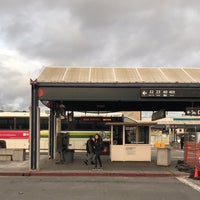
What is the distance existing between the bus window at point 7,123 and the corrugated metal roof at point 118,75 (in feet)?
40.0

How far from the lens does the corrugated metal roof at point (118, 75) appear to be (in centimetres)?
2077

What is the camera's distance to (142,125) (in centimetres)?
2531

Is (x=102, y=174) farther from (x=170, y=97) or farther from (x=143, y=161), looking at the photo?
(x=143, y=161)

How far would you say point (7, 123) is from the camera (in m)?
34.7

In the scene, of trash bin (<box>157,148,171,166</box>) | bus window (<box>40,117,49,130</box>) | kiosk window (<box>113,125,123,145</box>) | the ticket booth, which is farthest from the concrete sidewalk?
bus window (<box>40,117,49,130</box>)

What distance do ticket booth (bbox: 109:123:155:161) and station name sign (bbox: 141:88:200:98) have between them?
495cm

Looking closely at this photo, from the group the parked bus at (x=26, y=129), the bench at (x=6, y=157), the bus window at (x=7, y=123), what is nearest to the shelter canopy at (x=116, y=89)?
the bench at (x=6, y=157)

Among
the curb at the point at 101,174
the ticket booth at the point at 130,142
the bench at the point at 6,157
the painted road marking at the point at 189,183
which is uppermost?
the ticket booth at the point at 130,142

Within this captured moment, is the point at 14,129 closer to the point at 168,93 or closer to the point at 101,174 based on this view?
the point at 101,174

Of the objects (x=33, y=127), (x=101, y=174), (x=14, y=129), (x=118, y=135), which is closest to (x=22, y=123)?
(x=14, y=129)

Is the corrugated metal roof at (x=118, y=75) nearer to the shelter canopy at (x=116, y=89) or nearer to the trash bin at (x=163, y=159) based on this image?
the shelter canopy at (x=116, y=89)

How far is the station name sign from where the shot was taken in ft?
66.6

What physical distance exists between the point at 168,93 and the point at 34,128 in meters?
6.30

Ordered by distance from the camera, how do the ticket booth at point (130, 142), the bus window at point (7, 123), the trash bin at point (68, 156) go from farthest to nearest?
1. the bus window at point (7, 123)
2. the ticket booth at point (130, 142)
3. the trash bin at point (68, 156)
